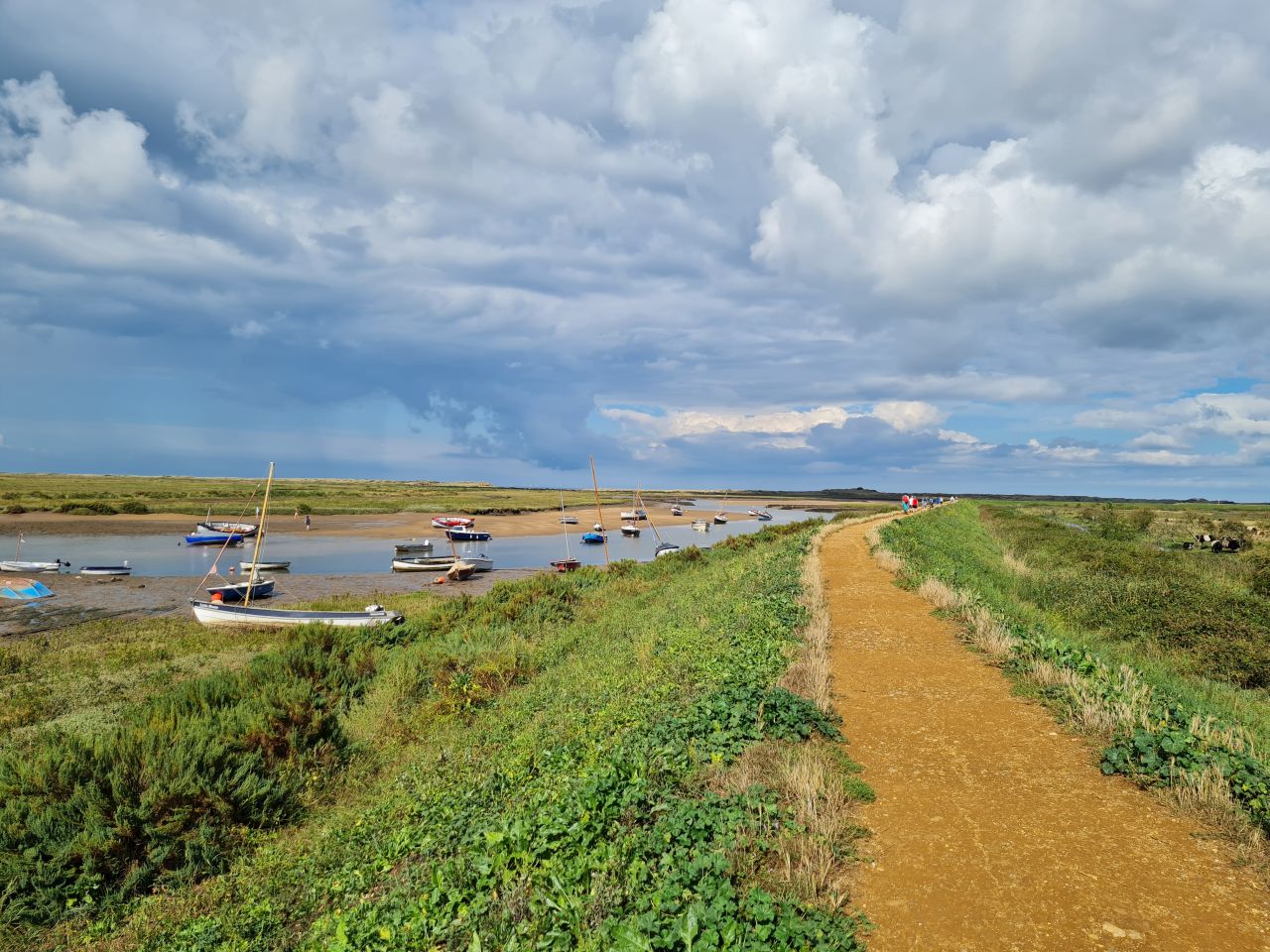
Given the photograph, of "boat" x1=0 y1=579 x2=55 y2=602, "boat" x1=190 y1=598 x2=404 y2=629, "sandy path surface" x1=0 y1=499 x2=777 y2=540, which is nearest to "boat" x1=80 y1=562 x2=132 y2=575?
"boat" x1=0 y1=579 x2=55 y2=602

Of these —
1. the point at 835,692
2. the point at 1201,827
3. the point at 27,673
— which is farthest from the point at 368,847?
the point at 27,673

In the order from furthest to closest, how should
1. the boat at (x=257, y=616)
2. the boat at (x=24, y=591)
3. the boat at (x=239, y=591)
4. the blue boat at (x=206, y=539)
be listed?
the blue boat at (x=206, y=539)
the boat at (x=24, y=591)
the boat at (x=239, y=591)
the boat at (x=257, y=616)

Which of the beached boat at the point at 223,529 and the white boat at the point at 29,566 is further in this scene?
the beached boat at the point at 223,529

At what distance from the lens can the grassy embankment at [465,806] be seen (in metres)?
5.77

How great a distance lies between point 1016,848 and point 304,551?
74701mm

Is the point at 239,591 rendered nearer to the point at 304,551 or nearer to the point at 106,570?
the point at 106,570

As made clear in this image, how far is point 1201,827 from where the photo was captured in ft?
21.3

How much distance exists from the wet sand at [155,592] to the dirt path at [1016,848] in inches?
1377

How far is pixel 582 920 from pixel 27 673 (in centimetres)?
2772

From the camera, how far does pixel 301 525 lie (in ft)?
311

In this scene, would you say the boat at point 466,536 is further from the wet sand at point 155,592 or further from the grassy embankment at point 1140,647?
the grassy embankment at point 1140,647

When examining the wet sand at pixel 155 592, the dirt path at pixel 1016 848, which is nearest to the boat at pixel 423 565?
the wet sand at pixel 155 592

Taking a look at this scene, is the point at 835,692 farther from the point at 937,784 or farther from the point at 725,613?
the point at 725,613

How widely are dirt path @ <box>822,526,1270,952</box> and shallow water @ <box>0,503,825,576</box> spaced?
A: 55.7 meters
